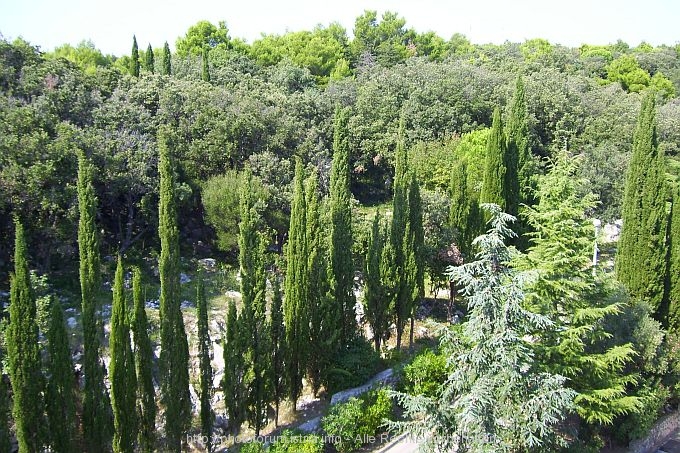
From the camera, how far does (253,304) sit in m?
13.5

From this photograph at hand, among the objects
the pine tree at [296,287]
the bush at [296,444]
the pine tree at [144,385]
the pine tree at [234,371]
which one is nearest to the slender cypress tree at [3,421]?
the pine tree at [144,385]

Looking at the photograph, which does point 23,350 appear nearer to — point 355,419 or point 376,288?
point 355,419

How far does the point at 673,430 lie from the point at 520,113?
13581 mm

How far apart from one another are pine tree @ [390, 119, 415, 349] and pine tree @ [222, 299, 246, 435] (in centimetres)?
611

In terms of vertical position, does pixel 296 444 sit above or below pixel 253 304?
below

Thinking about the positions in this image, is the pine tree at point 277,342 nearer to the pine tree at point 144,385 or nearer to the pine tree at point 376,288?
the pine tree at point 144,385

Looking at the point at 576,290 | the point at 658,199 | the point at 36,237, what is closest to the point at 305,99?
the point at 36,237

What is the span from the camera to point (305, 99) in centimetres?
3172

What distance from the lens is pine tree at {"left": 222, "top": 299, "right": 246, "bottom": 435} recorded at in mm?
13008

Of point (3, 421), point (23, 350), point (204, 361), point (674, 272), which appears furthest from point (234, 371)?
point (674, 272)

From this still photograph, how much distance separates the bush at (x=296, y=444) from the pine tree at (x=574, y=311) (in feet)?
18.7

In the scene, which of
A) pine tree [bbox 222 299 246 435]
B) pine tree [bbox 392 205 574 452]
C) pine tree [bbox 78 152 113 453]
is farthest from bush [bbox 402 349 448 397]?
pine tree [bbox 78 152 113 453]

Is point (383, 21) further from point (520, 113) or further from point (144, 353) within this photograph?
point (144, 353)

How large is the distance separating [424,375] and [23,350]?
10.3 metres
